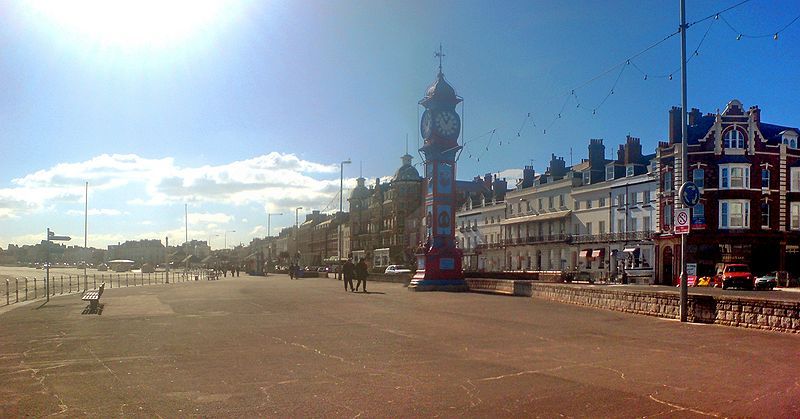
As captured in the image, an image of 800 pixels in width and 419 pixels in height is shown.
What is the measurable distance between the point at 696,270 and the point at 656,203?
26.8 ft

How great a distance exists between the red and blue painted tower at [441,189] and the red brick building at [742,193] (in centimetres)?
2733

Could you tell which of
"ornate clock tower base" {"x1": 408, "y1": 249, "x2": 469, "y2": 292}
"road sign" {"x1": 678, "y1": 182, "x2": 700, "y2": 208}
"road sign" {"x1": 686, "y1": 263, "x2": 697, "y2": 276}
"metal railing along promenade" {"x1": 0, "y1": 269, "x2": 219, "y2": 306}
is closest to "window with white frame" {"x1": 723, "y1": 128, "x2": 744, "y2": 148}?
"road sign" {"x1": 686, "y1": 263, "x2": 697, "y2": 276}

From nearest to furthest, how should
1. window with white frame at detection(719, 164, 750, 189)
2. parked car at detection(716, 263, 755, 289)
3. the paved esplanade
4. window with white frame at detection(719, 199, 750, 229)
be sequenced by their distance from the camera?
the paved esplanade, parked car at detection(716, 263, 755, 289), window with white frame at detection(719, 199, 750, 229), window with white frame at detection(719, 164, 750, 189)

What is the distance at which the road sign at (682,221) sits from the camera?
18484 mm

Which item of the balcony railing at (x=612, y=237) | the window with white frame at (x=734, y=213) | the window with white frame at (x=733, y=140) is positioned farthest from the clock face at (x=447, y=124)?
the balcony railing at (x=612, y=237)

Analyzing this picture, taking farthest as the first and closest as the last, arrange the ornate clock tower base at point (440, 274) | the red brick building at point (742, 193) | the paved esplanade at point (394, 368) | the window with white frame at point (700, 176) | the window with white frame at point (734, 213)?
the window with white frame at point (700, 176), the window with white frame at point (734, 213), the red brick building at point (742, 193), the ornate clock tower base at point (440, 274), the paved esplanade at point (394, 368)

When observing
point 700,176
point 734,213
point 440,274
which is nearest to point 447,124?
point 440,274

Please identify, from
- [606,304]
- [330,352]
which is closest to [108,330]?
[330,352]

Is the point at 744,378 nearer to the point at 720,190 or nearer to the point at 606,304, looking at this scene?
the point at 606,304

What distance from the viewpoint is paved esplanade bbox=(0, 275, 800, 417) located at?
26.6 ft

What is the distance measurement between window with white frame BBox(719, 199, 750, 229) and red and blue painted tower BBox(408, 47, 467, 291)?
3090cm

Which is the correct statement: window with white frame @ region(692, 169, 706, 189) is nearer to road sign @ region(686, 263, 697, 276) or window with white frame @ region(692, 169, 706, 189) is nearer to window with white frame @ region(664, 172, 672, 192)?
window with white frame @ region(664, 172, 672, 192)

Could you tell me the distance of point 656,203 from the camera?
6450 centimetres

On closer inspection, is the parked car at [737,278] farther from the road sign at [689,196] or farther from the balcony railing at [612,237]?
the road sign at [689,196]
